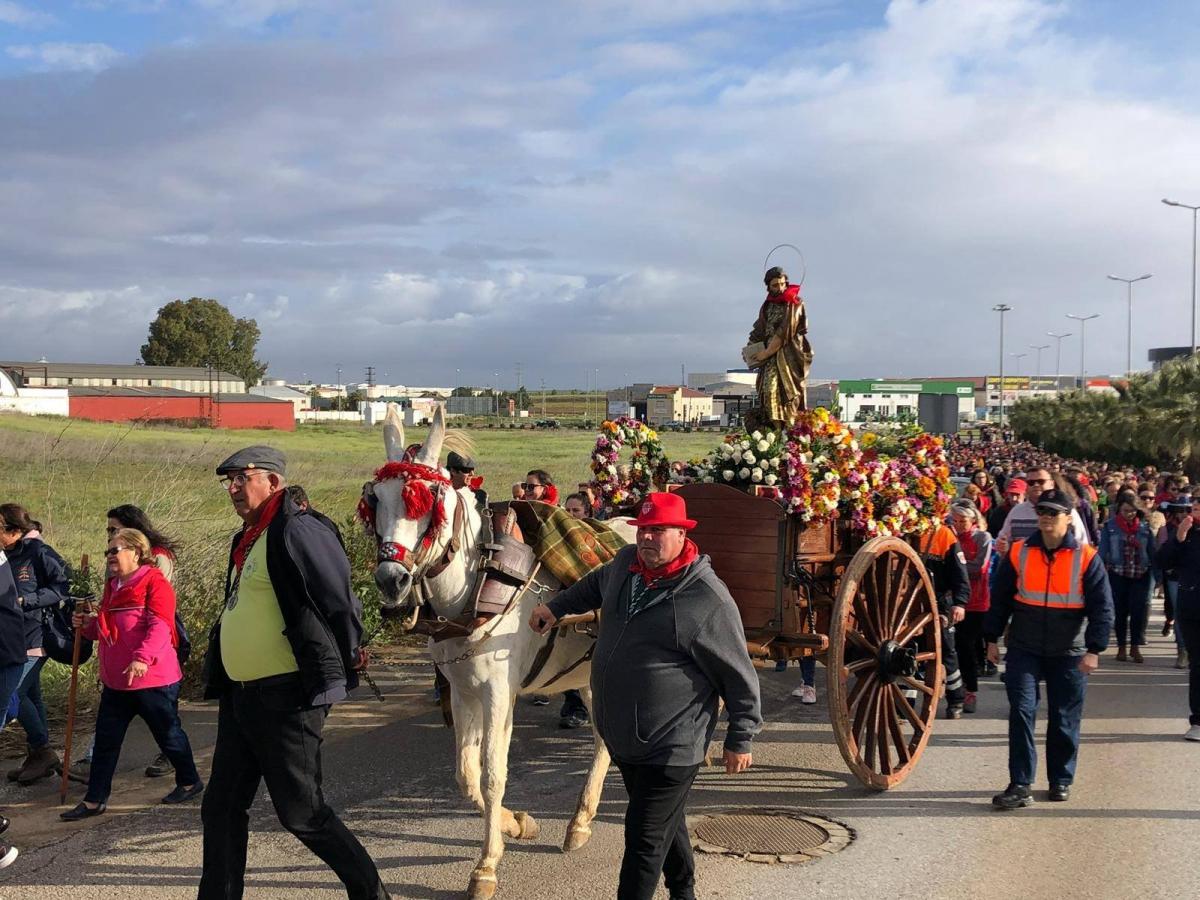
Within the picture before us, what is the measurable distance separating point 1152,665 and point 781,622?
6.44 m

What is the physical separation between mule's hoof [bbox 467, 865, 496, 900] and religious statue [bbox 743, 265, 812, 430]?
3.92 meters

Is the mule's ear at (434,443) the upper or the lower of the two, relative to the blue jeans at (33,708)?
upper

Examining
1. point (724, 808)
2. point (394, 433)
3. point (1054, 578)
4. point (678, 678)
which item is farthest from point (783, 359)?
point (678, 678)

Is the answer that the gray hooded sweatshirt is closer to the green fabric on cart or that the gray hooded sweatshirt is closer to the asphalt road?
the asphalt road

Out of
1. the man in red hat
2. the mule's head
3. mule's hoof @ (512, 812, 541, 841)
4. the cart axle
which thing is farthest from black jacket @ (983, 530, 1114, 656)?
the mule's head

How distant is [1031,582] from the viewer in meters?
6.69

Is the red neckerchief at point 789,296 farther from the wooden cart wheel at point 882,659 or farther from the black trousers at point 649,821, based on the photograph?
the black trousers at point 649,821

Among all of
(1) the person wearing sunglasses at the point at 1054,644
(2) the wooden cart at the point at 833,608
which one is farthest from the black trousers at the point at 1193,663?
(2) the wooden cart at the point at 833,608

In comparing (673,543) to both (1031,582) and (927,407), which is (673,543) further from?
(927,407)

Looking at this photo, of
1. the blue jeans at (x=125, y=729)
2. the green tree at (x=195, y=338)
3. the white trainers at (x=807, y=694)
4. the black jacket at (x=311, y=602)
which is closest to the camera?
the black jacket at (x=311, y=602)

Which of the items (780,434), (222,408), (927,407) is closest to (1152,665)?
(780,434)

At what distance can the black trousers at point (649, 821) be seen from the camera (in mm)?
3990

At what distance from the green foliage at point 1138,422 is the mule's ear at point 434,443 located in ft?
A: 99.7

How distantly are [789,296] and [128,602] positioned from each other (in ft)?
15.6
